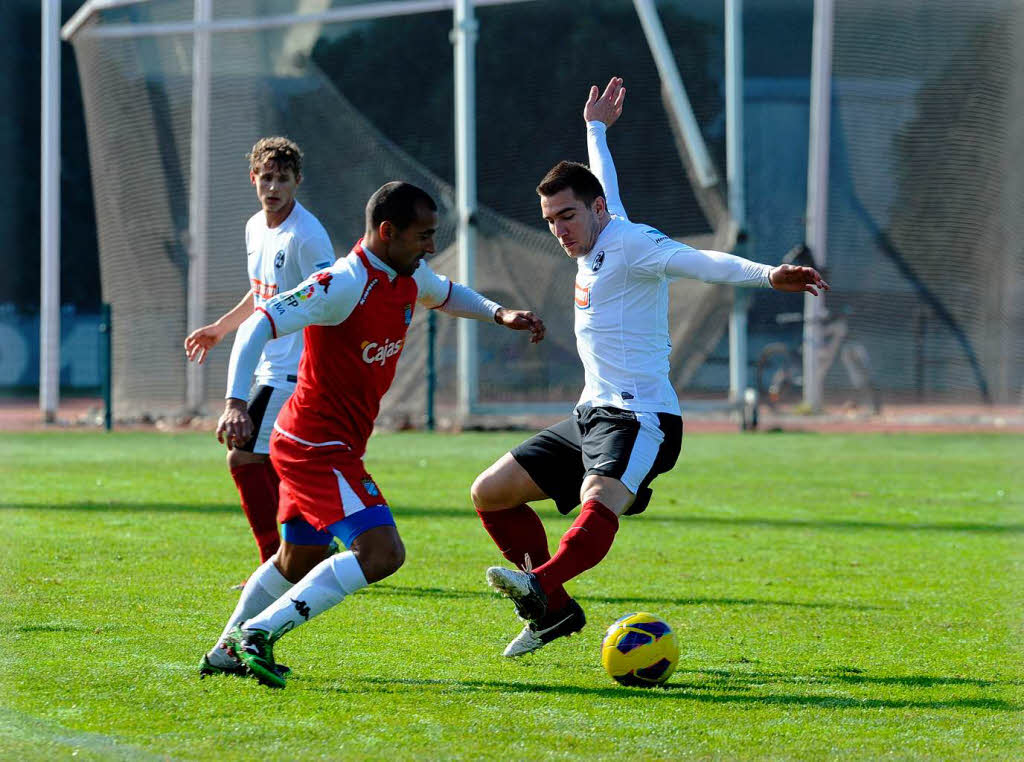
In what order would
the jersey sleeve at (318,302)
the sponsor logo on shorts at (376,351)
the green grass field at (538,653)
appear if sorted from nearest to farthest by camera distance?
the green grass field at (538,653) < the jersey sleeve at (318,302) < the sponsor logo on shorts at (376,351)

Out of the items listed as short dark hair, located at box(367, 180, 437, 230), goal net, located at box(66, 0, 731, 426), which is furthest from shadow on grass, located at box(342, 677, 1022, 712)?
goal net, located at box(66, 0, 731, 426)

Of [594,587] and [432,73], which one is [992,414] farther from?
[594,587]

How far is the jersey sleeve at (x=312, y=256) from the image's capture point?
6188 millimetres

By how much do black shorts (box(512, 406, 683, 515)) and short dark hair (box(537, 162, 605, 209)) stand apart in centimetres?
85

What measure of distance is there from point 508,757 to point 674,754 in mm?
469

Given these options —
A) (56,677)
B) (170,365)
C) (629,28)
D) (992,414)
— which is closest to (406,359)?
(170,365)

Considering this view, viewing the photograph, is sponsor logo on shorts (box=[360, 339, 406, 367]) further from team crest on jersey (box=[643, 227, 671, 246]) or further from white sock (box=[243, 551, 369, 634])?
team crest on jersey (box=[643, 227, 671, 246])

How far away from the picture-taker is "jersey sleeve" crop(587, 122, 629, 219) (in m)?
5.78

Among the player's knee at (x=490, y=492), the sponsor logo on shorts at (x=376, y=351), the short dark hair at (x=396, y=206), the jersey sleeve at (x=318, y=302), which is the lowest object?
the player's knee at (x=490, y=492)

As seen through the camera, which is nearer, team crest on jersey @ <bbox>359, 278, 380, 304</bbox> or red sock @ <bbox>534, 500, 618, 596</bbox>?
team crest on jersey @ <bbox>359, 278, 380, 304</bbox>

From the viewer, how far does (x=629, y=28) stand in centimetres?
2080

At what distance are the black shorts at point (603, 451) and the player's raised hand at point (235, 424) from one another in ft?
4.68

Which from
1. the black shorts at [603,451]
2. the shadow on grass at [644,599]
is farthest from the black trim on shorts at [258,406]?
the black shorts at [603,451]

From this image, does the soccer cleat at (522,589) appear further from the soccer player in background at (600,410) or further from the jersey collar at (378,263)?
the jersey collar at (378,263)
